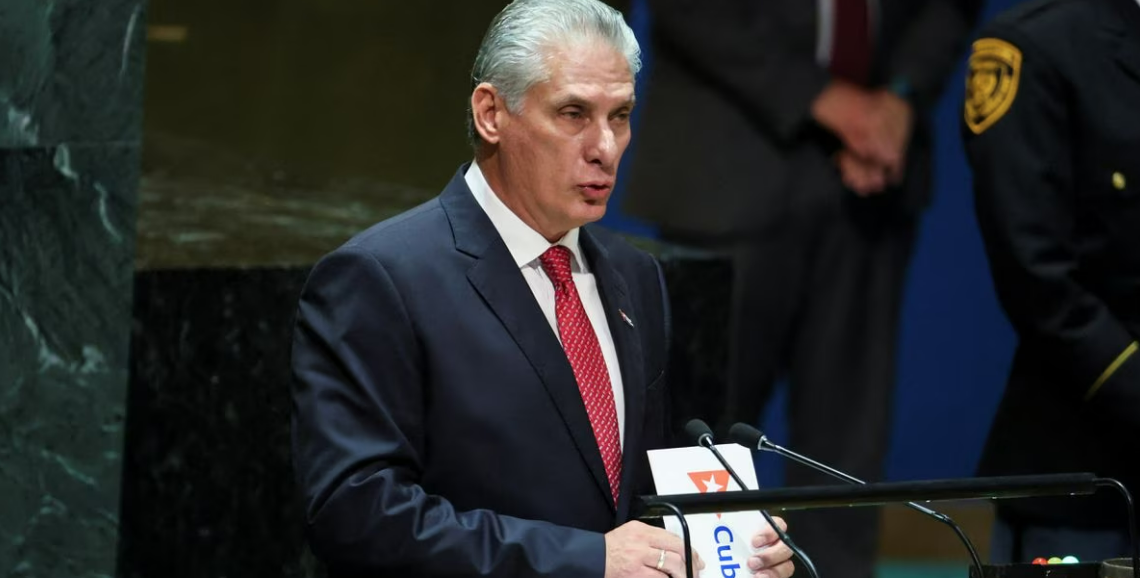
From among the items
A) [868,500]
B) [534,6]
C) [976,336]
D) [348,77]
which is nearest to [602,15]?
[534,6]

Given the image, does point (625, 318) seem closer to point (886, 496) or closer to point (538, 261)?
point (538, 261)

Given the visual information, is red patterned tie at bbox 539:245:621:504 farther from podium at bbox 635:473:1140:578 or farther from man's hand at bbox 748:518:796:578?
podium at bbox 635:473:1140:578

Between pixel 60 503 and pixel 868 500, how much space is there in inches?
78.7

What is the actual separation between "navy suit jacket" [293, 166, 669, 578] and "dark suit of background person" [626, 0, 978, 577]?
79.5 inches

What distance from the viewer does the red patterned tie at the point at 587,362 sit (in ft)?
9.00

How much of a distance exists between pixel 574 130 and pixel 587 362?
35cm

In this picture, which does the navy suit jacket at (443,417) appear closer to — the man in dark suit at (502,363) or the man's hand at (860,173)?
the man in dark suit at (502,363)

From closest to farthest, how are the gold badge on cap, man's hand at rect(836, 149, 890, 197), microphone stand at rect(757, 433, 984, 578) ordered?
microphone stand at rect(757, 433, 984, 578) < the gold badge on cap < man's hand at rect(836, 149, 890, 197)

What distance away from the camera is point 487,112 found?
2.77 meters

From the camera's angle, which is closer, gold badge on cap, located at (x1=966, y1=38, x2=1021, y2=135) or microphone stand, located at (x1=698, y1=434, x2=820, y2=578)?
microphone stand, located at (x1=698, y1=434, x2=820, y2=578)

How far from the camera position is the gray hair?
269 cm

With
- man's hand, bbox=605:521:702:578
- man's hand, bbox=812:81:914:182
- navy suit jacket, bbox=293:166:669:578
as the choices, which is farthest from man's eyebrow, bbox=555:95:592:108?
man's hand, bbox=812:81:914:182

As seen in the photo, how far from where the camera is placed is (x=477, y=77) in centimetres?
279

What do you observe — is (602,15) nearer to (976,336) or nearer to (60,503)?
(60,503)
